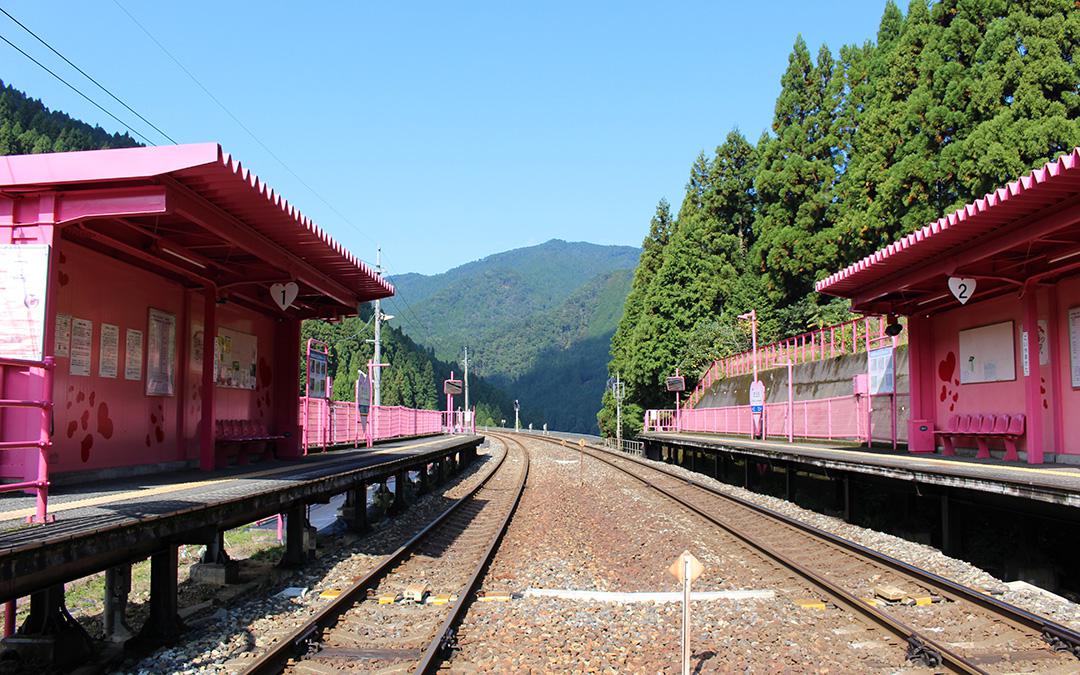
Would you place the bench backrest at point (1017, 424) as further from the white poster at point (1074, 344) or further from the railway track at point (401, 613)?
the railway track at point (401, 613)

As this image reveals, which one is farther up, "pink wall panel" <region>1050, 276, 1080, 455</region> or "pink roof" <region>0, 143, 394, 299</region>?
"pink roof" <region>0, 143, 394, 299</region>

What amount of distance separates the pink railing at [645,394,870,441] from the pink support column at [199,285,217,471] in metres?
13.6

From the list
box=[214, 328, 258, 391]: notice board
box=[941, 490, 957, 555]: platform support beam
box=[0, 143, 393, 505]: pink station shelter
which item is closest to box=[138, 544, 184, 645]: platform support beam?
box=[0, 143, 393, 505]: pink station shelter

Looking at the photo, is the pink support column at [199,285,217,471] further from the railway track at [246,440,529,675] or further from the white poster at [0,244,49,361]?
the white poster at [0,244,49,361]

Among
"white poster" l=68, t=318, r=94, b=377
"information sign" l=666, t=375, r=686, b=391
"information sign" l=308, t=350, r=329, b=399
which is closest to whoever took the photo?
"white poster" l=68, t=318, r=94, b=377

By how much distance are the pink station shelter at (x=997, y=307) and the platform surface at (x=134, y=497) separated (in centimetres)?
835

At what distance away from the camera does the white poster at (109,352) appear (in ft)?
28.0

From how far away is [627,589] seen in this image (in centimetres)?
789

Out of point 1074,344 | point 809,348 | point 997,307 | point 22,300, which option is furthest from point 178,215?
point 809,348

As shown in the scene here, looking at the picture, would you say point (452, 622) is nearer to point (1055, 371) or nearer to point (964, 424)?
point (1055, 371)

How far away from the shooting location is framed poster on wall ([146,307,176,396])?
960cm

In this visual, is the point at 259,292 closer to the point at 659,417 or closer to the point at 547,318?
the point at 659,417

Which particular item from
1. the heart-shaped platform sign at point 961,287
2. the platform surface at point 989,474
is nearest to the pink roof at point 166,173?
the platform surface at point 989,474

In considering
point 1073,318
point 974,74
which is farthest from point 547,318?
point 1073,318
